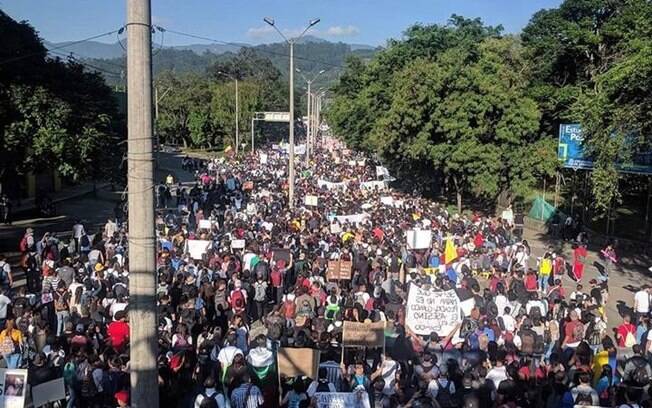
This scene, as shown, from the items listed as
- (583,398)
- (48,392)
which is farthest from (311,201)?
(583,398)

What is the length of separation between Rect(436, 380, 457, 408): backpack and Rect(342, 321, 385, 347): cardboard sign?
6.54 feet

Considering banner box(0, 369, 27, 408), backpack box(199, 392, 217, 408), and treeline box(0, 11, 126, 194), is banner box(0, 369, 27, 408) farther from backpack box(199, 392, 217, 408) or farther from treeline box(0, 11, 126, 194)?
treeline box(0, 11, 126, 194)

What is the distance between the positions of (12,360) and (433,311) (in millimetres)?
6129

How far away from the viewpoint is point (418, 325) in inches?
451

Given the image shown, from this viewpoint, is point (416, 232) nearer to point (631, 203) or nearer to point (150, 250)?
point (150, 250)

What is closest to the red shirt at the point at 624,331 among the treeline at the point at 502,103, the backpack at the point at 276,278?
the backpack at the point at 276,278

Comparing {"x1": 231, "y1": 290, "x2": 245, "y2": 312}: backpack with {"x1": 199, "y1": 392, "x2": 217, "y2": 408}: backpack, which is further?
{"x1": 231, "y1": 290, "x2": 245, "y2": 312}: backpack

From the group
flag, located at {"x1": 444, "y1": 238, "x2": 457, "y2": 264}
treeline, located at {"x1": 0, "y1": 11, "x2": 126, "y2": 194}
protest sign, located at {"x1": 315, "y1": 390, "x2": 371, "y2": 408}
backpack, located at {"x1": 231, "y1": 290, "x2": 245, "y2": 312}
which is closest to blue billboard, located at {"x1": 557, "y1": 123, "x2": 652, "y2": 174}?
flag, located at {"x1": 444, "y1": 238, "x2": 457, "y2": 264}

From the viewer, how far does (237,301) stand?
40.8ft

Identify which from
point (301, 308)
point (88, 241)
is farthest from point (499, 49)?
point (301, 308)

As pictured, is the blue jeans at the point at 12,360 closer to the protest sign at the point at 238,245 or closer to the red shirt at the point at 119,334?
the red shirt at the point at 119,334

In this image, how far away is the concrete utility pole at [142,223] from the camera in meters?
6.59

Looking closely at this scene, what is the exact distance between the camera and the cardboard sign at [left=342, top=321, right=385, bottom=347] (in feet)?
33.9

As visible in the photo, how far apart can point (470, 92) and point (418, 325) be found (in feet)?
76.8
